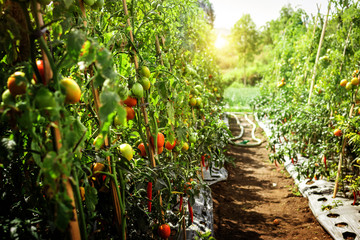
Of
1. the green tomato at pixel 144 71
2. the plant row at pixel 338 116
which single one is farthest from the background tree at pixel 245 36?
the green tomato at pixel 144 71

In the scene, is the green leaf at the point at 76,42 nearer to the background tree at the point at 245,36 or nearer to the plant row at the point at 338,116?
the plant row at the point at 338,116

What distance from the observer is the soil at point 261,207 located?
2547 millimetres

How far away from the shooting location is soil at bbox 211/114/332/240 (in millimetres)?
2547

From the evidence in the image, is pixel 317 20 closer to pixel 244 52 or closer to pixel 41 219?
pixel 41 219

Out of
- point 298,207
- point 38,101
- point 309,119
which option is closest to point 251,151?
point 309,119

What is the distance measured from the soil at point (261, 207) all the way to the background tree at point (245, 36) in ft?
48.9

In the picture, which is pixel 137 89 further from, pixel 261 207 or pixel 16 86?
pixel 261 207

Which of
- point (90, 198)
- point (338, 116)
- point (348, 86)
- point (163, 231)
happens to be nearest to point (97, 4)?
point (90, 198)

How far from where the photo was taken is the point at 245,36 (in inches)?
704

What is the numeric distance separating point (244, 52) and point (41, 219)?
1877cm

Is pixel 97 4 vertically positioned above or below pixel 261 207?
above

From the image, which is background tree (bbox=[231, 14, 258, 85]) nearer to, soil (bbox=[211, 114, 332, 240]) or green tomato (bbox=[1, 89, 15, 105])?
soil (bbox=[211, 114, 332, 240])

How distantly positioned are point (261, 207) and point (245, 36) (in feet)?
54.7

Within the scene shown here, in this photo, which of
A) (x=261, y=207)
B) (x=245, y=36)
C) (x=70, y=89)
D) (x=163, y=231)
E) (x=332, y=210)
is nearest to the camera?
(x=70, y=89)
